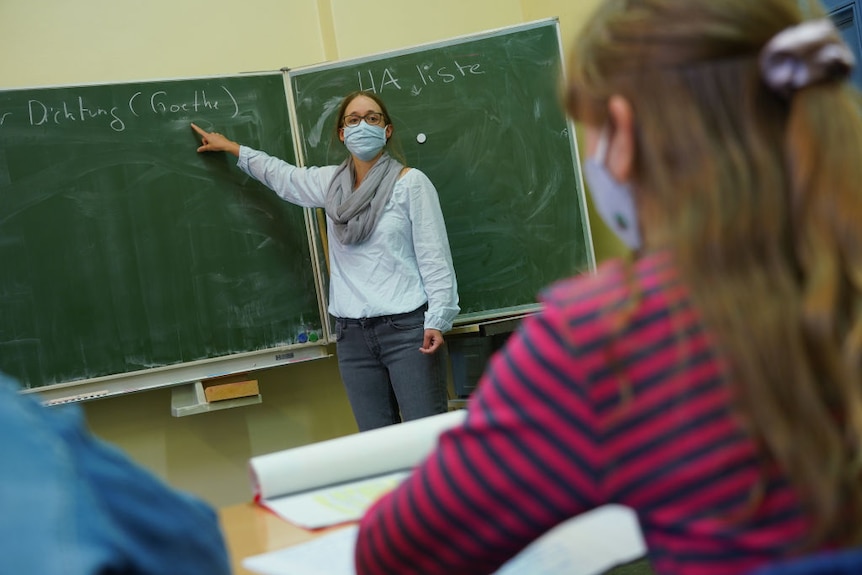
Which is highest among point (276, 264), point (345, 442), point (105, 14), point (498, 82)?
point (105, 14)

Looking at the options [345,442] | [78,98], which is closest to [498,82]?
[78,98]

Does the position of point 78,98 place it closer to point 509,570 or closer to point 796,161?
point 509,570

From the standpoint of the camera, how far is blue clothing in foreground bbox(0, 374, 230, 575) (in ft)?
1.45

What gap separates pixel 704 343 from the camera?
1.96ft

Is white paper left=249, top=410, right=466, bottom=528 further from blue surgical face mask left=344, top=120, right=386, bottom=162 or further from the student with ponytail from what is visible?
blue surgical face mask left=344, top=120, right=386, bottom=162

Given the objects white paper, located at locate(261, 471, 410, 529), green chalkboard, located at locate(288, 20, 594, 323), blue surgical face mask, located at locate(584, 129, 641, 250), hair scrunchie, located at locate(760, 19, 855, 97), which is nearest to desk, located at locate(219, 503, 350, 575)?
white paper, located at locate(261, 471, 410, 529)

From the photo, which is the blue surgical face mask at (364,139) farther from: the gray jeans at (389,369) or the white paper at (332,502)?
the white paper at (332,502)

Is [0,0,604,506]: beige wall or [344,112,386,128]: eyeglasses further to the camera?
[0,0,604,506]: beige wall

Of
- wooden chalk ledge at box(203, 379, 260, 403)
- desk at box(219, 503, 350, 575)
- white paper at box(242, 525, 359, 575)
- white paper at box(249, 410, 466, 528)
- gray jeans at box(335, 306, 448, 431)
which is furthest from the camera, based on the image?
wooden chalk ledge at box(203, 379, 260, 403)

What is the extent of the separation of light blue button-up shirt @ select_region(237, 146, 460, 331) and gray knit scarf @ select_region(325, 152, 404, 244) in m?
0.03

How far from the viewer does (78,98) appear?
123 inches

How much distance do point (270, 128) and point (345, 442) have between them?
2.28 m

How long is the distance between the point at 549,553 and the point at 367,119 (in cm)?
229

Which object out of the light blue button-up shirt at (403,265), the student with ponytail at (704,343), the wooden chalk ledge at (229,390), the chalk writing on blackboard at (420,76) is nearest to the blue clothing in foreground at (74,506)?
the student with ponytail at (704,343)
